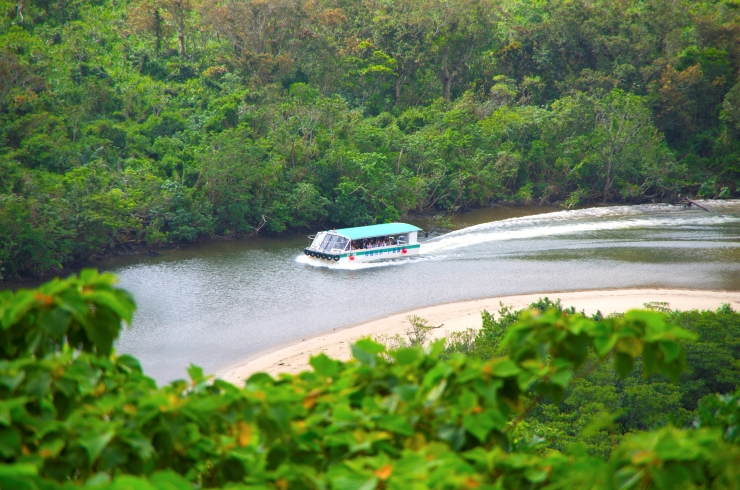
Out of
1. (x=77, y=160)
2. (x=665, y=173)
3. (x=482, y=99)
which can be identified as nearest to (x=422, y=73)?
(x=482, y=99)

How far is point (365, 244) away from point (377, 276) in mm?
2035

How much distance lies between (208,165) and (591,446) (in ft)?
80.9

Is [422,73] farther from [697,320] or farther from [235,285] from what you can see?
[697,320]

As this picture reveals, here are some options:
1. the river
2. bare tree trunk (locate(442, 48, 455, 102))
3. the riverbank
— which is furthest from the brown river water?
bare tree trunk (locate(442, 48, 455, 102))

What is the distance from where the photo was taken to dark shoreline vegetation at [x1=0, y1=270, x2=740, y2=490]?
285 centimetres

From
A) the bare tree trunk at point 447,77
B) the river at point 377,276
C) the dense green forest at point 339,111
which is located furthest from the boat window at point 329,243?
the bare tree trunk at point 447,77

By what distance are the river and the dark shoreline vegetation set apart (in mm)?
14254

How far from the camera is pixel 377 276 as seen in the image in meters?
26.7

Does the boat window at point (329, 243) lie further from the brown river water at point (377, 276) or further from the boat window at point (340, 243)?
the brown river water at point (377, 276)

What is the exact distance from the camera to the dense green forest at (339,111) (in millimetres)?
30672

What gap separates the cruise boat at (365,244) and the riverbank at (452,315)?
5.21m

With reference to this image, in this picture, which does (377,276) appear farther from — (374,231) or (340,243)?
(374,231)

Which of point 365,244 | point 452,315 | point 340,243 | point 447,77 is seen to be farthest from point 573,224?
point 447,77

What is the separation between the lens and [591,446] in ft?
33.2
